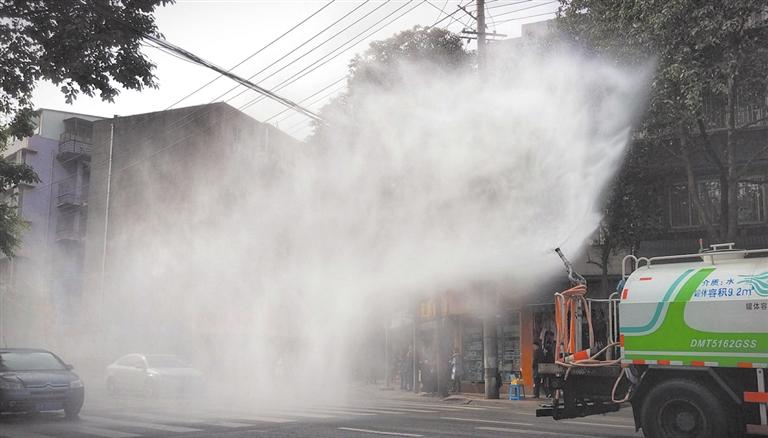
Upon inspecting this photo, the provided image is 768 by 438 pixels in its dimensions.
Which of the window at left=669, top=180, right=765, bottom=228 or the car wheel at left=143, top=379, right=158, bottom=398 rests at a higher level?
the window at left=669, top=180, right=765, bottom=228

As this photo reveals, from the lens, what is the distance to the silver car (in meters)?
18.8

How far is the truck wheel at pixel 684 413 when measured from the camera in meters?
7.88

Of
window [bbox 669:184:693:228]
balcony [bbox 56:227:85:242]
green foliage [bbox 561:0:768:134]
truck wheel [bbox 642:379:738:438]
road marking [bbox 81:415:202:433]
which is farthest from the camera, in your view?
balcony [bbox 56:227:85:242]

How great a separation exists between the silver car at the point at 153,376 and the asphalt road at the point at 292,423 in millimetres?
2688

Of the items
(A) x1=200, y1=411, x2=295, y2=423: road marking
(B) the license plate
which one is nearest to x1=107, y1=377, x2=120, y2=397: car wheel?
(A) x1=200, y1=411, x2=295, y2=423: road marking

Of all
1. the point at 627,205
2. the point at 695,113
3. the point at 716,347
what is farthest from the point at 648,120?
the point at 716,347

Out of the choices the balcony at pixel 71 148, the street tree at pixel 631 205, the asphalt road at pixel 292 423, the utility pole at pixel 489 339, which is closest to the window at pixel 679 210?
the street tree at pixel 631 205

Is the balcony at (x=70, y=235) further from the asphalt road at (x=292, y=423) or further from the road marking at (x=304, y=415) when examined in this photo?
the road marking at (x=304, y=415)

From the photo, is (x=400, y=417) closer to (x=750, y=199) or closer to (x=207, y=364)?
(x=750, y=199)

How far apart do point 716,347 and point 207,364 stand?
2189 cm

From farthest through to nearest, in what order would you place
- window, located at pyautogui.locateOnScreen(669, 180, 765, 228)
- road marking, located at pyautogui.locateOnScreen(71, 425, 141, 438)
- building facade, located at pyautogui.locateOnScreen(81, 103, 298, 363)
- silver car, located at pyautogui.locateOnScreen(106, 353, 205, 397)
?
1. building facade, located at pyautogui.locateOnScreen(81, 103, 298, 363)
2. window, located at pyautogui.locateOnScreen(669, 180, 765, 228)
3. silver car, located at pyautogui.locateOnScreen(106, 353, 205, 397)
4. road marking, located at pyautogui.locateOnScreen(71, 425, 141, 438)

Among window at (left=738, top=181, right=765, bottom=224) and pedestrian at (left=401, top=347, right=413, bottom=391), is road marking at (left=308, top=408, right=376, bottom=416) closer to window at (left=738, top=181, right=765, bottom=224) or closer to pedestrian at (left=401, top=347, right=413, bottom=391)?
pedestrian at (left=401, top=347, right=413, bottom=391)

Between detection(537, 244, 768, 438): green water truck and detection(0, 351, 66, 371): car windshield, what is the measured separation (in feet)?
32.0

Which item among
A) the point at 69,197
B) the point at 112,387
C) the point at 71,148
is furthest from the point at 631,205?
the point at 71,148
